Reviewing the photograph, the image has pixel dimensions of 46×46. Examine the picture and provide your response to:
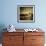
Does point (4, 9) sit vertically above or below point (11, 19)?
above

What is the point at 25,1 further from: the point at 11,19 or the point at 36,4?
the point at 11,19

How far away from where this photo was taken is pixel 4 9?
14.6 ft

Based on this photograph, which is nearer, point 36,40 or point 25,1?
point 36,40

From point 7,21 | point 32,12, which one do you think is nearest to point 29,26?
point 32,12

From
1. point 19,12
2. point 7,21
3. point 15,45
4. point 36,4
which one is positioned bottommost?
point 15,45

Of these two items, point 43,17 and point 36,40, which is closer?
point 36,40

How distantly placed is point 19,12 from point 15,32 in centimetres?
83

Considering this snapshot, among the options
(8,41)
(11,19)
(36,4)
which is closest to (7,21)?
(11,19)

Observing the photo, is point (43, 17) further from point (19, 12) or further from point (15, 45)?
point (15, 45)

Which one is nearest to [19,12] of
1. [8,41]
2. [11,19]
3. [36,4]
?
[11,19]

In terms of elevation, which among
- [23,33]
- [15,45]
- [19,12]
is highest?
[19,12]

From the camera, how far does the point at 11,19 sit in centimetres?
449

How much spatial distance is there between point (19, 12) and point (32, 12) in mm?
445

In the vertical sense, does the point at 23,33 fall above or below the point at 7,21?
below
